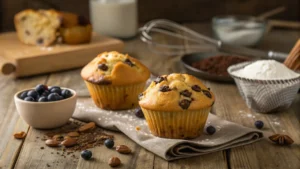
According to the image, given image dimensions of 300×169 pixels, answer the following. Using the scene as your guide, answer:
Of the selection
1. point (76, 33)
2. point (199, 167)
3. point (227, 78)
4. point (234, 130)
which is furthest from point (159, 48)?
point (199, 167)

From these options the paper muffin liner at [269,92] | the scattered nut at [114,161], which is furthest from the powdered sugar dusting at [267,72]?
the scattered nut at [114,161]

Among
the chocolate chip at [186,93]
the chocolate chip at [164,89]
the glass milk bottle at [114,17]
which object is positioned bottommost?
the glass milk bottle at [114,17]

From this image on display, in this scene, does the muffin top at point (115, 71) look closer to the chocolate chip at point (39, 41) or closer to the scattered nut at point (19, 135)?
the scattered nut at point (19, 135)

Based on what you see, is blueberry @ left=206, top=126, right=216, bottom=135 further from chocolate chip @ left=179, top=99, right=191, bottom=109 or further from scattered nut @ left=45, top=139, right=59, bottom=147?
scattered nut @ left=45, top=139, right=59, bottom=147

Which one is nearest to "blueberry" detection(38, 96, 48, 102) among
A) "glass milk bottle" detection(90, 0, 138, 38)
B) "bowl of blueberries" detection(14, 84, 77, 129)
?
"bowl of blueberries" detection(14, 84, 77, 129)

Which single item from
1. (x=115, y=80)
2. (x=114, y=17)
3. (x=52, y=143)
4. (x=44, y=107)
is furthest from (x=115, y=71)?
(x=114, y=17)

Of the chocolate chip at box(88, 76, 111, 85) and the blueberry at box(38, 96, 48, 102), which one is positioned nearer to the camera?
the blueberry at box(38, 96, 48, 102)
